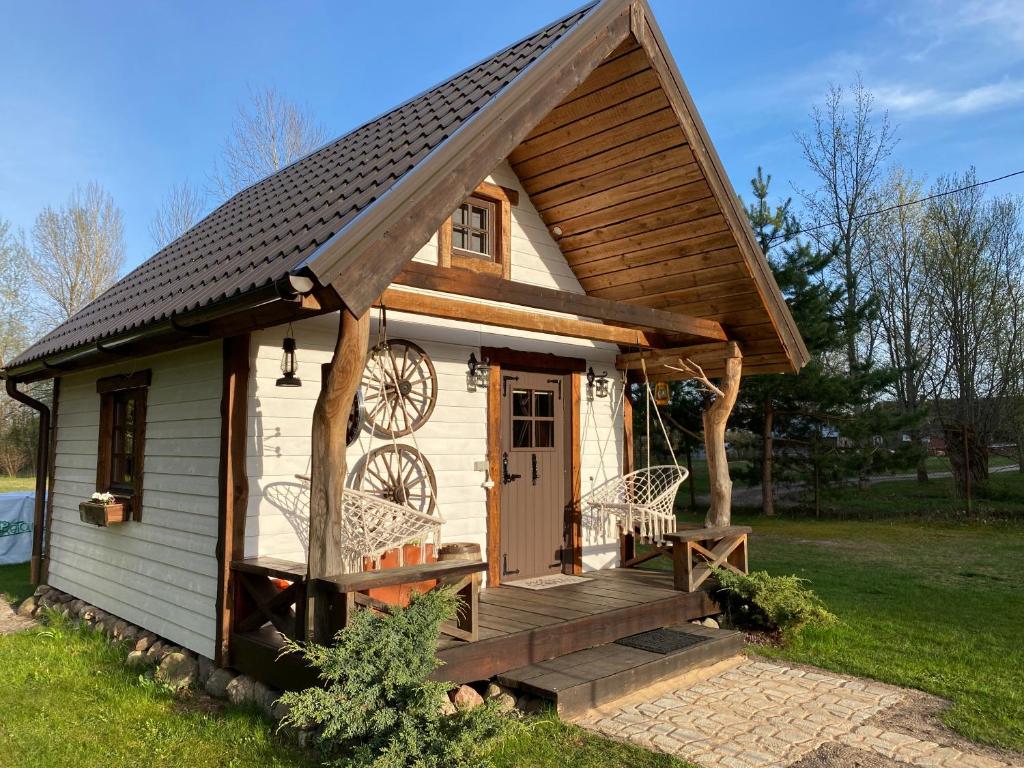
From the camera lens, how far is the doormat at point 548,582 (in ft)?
20.6

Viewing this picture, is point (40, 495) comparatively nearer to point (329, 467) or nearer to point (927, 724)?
point (329, 467)

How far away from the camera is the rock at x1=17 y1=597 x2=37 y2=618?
7152mm

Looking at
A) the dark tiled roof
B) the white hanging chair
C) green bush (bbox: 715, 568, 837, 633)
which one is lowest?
green bush (bbox: 715, 568, 837, 633)

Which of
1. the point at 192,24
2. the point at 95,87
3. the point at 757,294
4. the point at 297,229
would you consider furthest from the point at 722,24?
the point at 95,87

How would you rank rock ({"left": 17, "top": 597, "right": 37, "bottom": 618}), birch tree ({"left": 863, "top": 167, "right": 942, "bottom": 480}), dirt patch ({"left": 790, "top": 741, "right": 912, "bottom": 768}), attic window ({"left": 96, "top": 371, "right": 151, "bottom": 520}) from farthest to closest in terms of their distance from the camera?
birch tree ({"left": 863, "top": 167, "right": 942, "bottom": 480}), rock ({"left": 17, "top": 597, "right": 37, "bottom": 618}), attic window ({"left": 96, "top": 371, "right": 151, "bottom": 520}), dirt patch ({"left": 790, "top": 741, "right": 912, "bottom": 768})

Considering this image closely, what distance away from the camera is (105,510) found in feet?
19.2

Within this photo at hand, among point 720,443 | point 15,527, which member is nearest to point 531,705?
point 720,443

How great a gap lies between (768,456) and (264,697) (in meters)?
12.7

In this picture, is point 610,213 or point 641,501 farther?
point 641,501

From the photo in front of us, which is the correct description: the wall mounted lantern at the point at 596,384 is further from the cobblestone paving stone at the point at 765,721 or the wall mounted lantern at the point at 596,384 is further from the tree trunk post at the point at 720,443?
the cobblestone paving stone at the point at 765,721

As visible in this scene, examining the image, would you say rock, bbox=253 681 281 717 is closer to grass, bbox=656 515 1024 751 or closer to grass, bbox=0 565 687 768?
grass, bbox=0 565 687 768

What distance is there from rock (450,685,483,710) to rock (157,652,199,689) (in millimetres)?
1777

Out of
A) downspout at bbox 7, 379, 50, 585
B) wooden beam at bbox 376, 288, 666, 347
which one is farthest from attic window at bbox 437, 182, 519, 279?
downspout at bbox 7, 379, 50, 585

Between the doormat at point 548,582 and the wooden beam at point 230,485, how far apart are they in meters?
2.46
